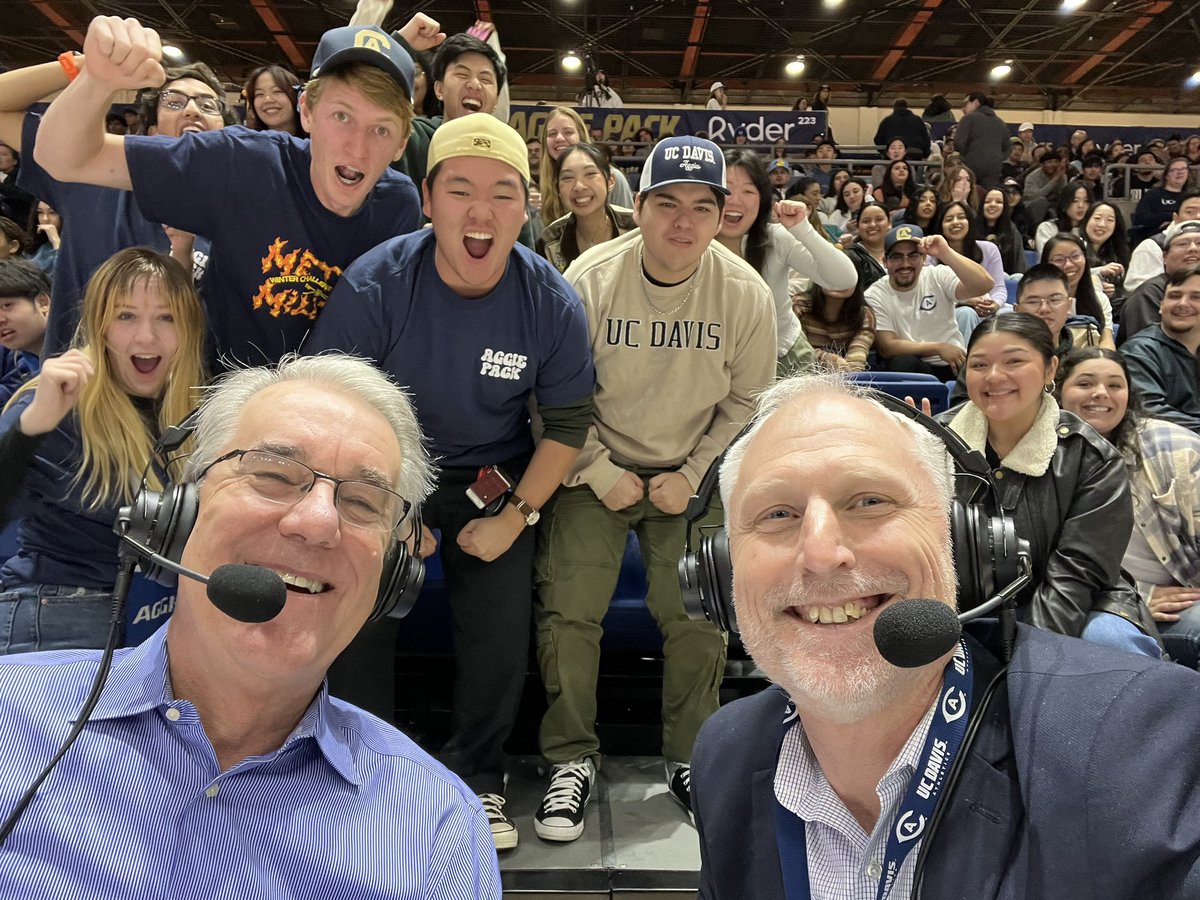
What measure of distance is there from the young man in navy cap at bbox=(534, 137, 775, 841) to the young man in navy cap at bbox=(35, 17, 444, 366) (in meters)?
0.72

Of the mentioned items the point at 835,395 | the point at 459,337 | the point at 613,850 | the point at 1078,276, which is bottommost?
the point at 613,850

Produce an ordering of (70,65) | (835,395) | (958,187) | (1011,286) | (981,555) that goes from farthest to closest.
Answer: (958,187), (1011,286), (70,65), (835,395), (981,555)

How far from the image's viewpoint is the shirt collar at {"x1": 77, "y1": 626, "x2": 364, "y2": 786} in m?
1.12

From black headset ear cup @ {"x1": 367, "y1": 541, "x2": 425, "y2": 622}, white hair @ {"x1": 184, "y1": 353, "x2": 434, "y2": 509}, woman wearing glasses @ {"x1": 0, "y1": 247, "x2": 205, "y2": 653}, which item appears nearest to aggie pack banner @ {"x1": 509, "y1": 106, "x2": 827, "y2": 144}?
woman wearing glasses @ {"x1": 0, "y1": 247, "x2": 205, "y2": 653}

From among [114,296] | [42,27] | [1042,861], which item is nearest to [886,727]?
[1042,861]

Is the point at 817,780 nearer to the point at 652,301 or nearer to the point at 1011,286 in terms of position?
the point at 652,301

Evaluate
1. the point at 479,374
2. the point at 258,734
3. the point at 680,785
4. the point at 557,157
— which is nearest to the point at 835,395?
the point at 258,734

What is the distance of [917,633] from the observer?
94 centimetres

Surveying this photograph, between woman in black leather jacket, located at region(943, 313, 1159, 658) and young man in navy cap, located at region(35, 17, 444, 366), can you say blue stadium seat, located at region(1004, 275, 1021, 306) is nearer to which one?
woman in black leather jacket, located at region(943, 313, 1159, 658)

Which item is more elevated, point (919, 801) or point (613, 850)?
point (919, 801)

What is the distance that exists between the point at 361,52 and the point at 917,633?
1.83m

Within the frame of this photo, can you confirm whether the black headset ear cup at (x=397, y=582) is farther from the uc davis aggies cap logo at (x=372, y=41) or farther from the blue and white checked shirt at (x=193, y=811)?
the uc davis aggies cap logo at (x=372, y=41)

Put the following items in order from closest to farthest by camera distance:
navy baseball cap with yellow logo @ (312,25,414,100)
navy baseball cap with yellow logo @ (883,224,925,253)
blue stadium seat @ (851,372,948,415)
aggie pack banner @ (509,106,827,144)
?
navy baseball cap with yellow logo @ (312,25,414,100)
blue stadium seat @ (851,372,948,415)
navy baseball cap with yellow logo @ (883,224,925,253)
aggie pack banner @ (509,106,827,144)

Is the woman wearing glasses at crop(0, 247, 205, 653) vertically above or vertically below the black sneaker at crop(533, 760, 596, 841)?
above
